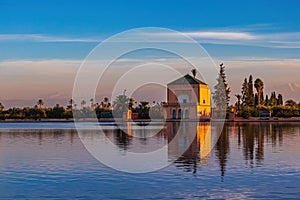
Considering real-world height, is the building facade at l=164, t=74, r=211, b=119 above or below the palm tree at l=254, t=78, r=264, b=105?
below

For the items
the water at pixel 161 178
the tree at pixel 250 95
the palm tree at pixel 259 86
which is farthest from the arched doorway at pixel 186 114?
Result: the water at pixel 161 178

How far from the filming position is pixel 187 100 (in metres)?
73.2

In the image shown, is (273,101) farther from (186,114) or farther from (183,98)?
(186,114)

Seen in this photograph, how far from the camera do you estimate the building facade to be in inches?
2813

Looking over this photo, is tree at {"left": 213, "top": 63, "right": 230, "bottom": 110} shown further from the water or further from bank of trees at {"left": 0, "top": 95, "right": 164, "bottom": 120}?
A: the water

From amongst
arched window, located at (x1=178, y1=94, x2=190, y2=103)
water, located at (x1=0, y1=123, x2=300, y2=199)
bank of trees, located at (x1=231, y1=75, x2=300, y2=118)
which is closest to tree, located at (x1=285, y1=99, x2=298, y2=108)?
bank of trees, located at (x1=231, y1=75, x2=300, y2=118)

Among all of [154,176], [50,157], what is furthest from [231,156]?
[50,157]

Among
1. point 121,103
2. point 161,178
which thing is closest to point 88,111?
point 121,103

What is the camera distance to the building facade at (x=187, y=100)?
234ft

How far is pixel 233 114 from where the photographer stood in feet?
210

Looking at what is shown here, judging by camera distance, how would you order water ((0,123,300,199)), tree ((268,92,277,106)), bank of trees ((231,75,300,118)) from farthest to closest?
tree ((268,92,277,106)) → bank of trees ((231,75,300,118)) → water ((0,123,300,199))

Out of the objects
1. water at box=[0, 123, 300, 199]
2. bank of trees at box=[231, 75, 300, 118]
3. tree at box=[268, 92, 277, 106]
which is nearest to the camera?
water at box=[0, 123, 300, 199]

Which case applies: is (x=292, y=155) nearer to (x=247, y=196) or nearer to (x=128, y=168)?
(x=128, y=168)

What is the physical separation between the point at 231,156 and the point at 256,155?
0.97 m
